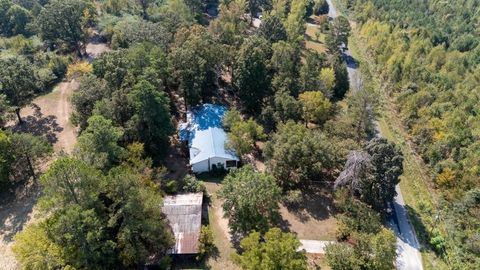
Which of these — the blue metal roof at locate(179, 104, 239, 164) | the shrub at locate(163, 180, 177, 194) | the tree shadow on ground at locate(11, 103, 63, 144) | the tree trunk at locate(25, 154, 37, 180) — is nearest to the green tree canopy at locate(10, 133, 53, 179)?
the tree trunk at locate(25, 154, 37, 180)

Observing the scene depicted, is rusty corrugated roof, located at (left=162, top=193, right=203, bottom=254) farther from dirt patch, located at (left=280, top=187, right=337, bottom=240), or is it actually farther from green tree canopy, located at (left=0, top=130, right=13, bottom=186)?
green tree canopy, located at (left=0, top=130, right=13, bottom=186)

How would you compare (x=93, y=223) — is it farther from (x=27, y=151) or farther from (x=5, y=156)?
(x=5, y=156)

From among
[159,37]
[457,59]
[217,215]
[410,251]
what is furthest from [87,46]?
[457,59]

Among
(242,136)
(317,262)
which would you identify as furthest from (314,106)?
(317,262)

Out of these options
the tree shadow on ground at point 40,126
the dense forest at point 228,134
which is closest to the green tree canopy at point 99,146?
the dense forest at point 228,134

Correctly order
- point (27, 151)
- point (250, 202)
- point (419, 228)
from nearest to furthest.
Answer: point (250, 202) → point (419, 228) → point (27, 151)

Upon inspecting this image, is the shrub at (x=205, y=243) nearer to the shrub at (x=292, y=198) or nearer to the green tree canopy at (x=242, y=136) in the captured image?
the shrub at (x=292, y=198)
